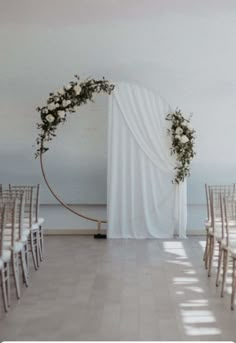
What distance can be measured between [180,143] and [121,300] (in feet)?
13.3

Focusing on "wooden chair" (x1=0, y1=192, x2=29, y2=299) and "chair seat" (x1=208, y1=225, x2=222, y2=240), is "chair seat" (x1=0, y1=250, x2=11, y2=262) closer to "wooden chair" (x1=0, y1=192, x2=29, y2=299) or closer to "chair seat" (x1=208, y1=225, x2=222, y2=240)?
"wooden chair" (x1=0, y1=192, x2=29, y2=299)

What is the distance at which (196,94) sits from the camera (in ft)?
32.7

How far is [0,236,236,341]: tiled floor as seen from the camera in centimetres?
489

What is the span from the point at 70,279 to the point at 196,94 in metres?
4.51

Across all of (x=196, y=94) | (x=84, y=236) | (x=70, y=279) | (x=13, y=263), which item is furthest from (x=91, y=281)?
(x=196, y=94)

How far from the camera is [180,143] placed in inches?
370

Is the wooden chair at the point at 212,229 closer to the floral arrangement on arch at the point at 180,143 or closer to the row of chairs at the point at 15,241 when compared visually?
the floral arrangement on arch at the point at 180,143

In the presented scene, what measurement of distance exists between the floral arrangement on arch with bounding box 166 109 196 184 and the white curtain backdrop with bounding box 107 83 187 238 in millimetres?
103

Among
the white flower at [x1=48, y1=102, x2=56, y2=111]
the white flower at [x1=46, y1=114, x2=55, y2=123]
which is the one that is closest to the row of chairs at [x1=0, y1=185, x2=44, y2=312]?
the white flower at [x1=46, y1=114, x2=55, y2=123]

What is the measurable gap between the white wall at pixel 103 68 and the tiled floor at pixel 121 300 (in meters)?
1.95

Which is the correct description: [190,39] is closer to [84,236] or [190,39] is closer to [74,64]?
[74,64]

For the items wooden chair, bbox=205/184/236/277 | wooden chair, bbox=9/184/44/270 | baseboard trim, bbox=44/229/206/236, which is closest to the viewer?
wooden chair, bbox=205/184/236/277

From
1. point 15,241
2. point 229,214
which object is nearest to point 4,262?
point 15,241

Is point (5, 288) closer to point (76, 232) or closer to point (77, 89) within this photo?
point (77, 89)
